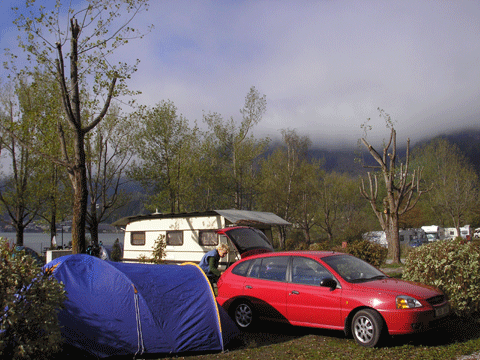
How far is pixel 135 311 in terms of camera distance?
6609 millimetres

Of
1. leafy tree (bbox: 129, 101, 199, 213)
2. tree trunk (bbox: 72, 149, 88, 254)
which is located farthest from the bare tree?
tree trunk (bbox: 72, 149, 88, 254)

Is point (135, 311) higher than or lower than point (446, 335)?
higher

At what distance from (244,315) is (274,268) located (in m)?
1.10

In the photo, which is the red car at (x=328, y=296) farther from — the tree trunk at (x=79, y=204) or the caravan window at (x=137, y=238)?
the caravan window at (x=137, y=238)

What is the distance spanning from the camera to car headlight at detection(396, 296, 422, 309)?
6.54 metres

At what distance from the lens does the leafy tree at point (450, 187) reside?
54312 millimetres

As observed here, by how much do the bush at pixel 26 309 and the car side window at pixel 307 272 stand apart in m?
4.17

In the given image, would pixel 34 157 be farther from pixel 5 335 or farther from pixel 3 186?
pixel 5 335

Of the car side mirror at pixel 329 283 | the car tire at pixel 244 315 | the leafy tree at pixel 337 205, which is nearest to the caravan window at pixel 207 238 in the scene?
the car tire at pixel 244 315

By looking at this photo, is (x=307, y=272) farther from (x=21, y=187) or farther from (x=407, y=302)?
(x=21, y=187)

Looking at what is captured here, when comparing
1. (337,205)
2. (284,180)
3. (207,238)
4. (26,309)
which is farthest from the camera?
(337,205)

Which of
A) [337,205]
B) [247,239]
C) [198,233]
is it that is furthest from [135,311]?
[337,205]

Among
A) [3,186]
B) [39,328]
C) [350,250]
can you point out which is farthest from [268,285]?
[3,186]

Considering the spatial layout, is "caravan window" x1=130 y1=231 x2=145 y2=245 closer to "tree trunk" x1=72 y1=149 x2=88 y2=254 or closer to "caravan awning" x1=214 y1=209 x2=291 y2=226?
"caravan awning" x1=214 y1=209 x2=291 y2=226
